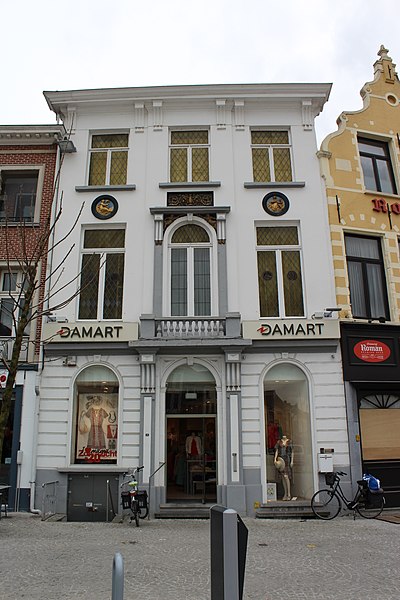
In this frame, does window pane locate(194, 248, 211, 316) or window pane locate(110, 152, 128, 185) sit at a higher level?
window pane locate(110, 152, 128, 185)

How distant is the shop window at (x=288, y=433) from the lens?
13.4 metres

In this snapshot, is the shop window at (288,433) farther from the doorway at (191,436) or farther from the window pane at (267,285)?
the window pane at (267,285)

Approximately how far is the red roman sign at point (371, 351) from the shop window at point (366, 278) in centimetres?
90

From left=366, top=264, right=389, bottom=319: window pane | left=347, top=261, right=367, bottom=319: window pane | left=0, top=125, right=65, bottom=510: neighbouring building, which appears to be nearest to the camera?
left=0, top=125, right=65, bottom=510: neighbouring building

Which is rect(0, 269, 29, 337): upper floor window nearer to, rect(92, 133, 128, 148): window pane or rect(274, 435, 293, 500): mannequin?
rect(92, 133, 128, 148): window pane

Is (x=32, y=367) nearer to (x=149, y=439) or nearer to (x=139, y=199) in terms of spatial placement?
(x=149, y=439)

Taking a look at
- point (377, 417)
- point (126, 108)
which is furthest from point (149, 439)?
point (126, 108)

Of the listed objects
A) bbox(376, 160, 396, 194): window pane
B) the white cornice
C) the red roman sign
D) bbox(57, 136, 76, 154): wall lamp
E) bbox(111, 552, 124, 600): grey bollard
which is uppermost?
the white cornice

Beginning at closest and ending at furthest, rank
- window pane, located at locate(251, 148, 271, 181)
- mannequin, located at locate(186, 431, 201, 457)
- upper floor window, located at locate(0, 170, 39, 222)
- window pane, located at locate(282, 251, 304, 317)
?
mannequin, located at locate(186, 431, 201, 457)
window pane, located at locate(282, 251, 304, 317)
upper floor window, located at locate(0, 170, 39, 222)
window pane, located at locate(251, 148, 271, 181)

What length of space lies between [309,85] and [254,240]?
5.22m

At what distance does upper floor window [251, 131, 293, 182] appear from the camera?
15505 mm

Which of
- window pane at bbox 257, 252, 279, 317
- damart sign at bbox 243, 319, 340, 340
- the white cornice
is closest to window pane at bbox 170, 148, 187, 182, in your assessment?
the white cornice

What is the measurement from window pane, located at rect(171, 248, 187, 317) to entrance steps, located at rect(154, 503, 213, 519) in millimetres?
5060

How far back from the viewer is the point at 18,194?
15.6 metres
